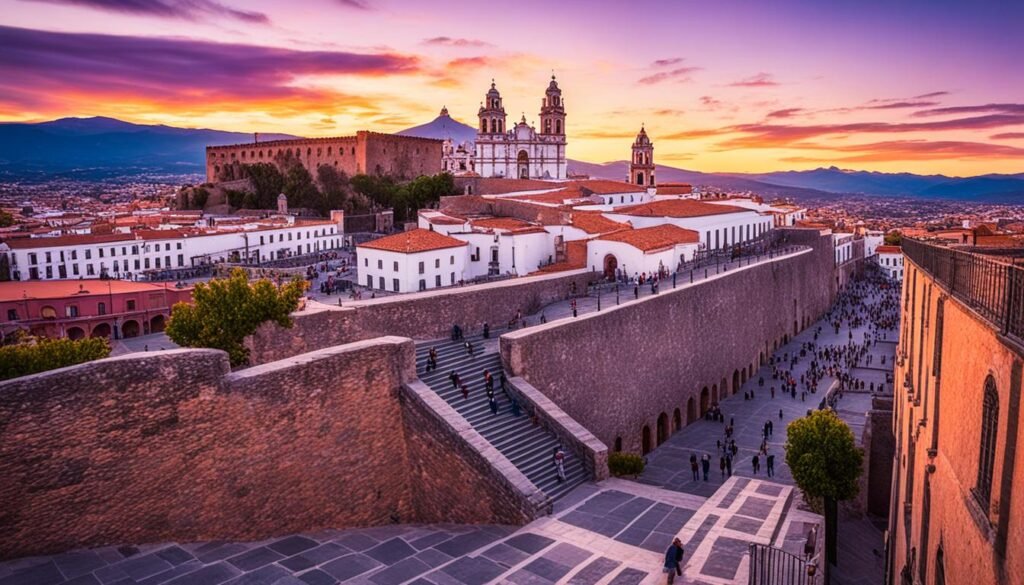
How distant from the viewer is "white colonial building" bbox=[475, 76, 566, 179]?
67.1 m

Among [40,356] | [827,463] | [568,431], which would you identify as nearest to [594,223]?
[827,463]

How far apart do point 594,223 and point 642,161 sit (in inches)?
1475

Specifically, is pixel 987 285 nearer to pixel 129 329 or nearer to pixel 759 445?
pixel 759 445

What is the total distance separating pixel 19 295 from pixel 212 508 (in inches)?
1015

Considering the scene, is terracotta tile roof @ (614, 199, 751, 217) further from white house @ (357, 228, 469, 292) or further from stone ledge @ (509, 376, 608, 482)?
stone ledge @ (509, 376, 608, 482)

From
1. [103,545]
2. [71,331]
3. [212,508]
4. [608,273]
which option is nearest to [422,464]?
[212,508]

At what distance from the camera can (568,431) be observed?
1402 cm

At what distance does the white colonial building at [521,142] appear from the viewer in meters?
67.1

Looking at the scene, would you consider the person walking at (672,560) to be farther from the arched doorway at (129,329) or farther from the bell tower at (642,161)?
the bell tower at (642,161)

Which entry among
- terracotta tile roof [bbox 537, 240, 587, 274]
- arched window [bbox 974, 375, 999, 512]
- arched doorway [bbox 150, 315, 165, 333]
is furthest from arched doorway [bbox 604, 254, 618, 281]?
arched window [bbox 974, 375, 999, 512]

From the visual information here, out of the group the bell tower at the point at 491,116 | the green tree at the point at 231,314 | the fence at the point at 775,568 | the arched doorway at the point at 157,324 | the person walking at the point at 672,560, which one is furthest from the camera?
the bell tower at the point at 491,116

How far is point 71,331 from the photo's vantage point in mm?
30734

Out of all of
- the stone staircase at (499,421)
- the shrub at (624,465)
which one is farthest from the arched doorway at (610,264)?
the shrub at (624,465)

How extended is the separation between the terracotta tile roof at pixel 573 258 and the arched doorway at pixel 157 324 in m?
17.2
